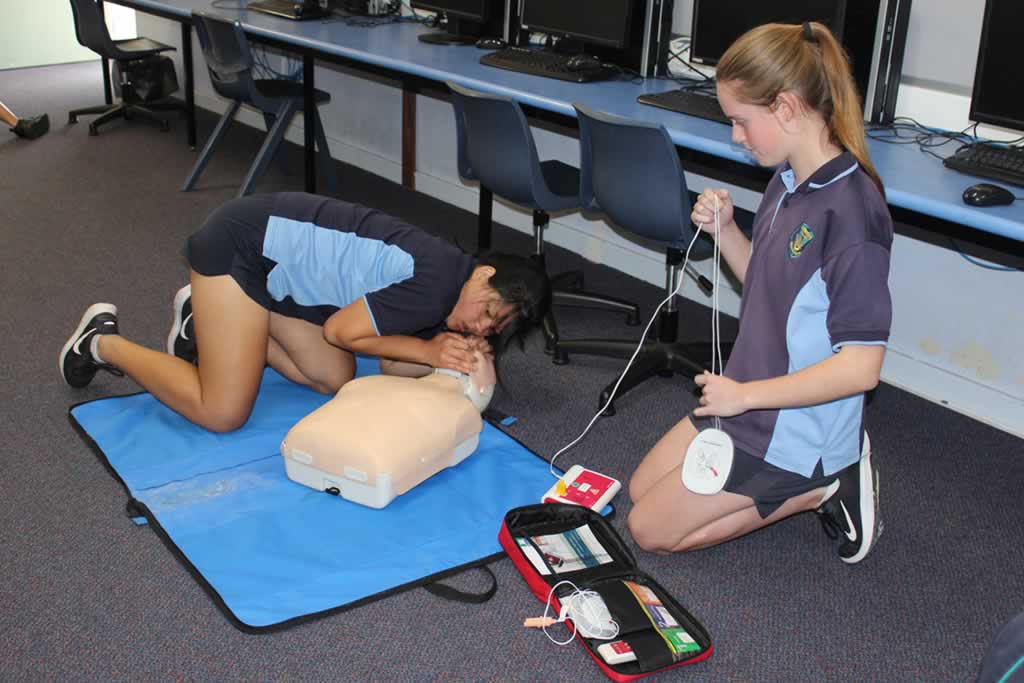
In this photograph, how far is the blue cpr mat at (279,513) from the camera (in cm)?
198

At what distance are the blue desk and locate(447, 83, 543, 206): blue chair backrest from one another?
0.44 feet

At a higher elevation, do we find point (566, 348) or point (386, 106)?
point (386, 106)

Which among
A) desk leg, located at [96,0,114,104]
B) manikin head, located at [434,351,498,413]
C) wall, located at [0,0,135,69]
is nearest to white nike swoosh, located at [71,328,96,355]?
manikin head, located at [434,351,498,413]

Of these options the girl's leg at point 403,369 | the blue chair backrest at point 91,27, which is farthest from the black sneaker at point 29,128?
the girl's leg at point 403,369

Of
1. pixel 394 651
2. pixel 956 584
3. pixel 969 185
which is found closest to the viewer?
pixel 394 651

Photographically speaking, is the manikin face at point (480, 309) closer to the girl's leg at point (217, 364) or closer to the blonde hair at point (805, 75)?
the girl's leg at point (217, 364)

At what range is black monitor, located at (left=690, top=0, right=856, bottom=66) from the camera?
275 cm

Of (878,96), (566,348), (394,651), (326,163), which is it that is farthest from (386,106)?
(394,651)

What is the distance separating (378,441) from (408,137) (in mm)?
2748

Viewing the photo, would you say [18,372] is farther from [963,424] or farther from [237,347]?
[963,424]

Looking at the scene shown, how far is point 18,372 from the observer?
2.77 m

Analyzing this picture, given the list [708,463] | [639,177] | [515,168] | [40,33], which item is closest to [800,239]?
[708,463]

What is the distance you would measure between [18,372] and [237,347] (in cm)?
80

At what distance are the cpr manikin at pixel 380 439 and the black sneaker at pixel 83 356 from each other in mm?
706
